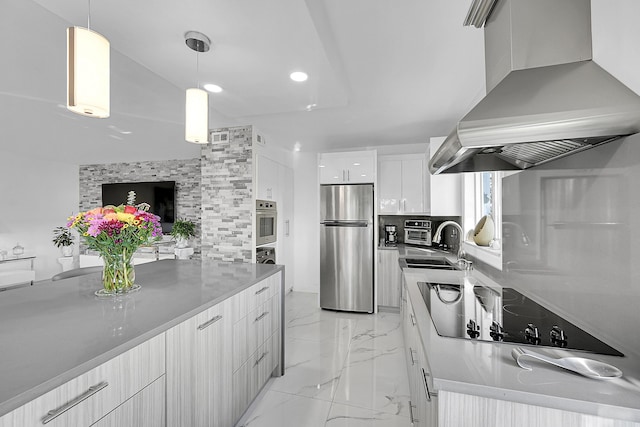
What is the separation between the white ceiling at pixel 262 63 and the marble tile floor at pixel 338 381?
2345mm

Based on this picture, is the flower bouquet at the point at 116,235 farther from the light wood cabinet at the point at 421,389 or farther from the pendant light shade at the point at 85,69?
the light wood cabinet at the point at 421,389

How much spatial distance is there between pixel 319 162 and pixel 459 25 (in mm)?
2546

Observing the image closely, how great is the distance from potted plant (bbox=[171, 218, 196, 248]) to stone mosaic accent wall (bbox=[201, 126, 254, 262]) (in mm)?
1658

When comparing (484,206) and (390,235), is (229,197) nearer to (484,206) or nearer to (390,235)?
(390,235)

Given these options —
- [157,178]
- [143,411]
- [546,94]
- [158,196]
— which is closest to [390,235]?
[546,94]

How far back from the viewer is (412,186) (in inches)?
156

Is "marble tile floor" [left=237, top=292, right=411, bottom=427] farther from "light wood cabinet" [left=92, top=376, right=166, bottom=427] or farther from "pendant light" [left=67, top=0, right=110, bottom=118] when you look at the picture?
"pendant light" [left=67, top=0, right=110, bottom=118]

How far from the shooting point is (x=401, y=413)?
6.04 ft

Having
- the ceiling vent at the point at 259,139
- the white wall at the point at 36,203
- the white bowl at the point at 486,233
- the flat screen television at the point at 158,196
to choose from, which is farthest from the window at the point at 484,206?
the white wall at the point at 36,203

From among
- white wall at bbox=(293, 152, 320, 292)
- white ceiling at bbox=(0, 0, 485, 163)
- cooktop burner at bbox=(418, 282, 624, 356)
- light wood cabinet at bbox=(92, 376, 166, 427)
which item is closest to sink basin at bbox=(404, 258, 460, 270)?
cooktop burner at bbox=(418, 282, 624, 356)

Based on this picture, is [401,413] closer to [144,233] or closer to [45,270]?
[144,233]

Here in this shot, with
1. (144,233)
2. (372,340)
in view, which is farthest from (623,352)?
(372,340)

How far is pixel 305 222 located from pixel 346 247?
118 centimetres

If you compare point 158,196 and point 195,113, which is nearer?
point 195,113
